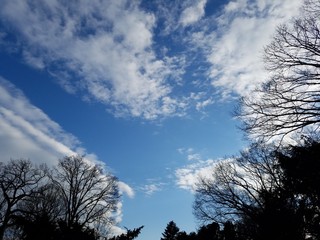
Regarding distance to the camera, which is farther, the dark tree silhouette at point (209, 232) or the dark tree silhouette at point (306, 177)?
the dark tree silhouette at point (209, 232)

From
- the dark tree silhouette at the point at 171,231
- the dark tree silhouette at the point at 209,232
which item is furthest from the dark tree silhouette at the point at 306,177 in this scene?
the dark tree silhouette at the point at 171,231

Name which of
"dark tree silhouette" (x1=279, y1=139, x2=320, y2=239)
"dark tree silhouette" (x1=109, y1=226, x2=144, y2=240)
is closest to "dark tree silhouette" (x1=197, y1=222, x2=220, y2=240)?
"dark tree silhouette" (x1=279, y1=139, x2=320, y2=239)

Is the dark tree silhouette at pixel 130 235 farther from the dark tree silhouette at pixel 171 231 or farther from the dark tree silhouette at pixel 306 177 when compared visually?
the dark tree silhouette at pixel 171 231

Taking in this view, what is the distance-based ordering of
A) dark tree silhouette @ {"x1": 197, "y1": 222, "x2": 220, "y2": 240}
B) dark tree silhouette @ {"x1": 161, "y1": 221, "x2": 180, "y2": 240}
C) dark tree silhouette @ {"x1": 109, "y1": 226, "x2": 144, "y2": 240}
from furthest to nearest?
dark tree silhouette @ {"x1": 161, "y1": 221, "x2": 180, "y2": 240} < dark tree silhouette @ {"x1": 197, "y1": 222, "x2": 220, "y2": 240} < dark tree silhouette @ {"x1": 109, "y1": 226, "x2": 144, "y2": 240}

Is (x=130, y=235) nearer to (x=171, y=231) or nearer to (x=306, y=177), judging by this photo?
(x=306, y=177)

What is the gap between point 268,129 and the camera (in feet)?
40.5

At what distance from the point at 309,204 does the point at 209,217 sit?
9145 mm

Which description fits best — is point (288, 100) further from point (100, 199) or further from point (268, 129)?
point (100, 199)

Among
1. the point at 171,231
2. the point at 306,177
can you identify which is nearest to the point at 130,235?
the point at 306,177

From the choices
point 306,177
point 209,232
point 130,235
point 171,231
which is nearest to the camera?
point 130,235

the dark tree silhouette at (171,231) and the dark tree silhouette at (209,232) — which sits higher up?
the dark tree silhouette at (171,231)

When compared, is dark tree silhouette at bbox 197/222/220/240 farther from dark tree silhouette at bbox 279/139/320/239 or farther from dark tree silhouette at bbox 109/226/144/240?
dark tree silhouette at bbox 109/226/144/240

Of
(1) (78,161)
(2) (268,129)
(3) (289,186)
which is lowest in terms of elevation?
(2) (268,129)

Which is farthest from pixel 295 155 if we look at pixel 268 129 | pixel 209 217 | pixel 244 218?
pixel 209 217
